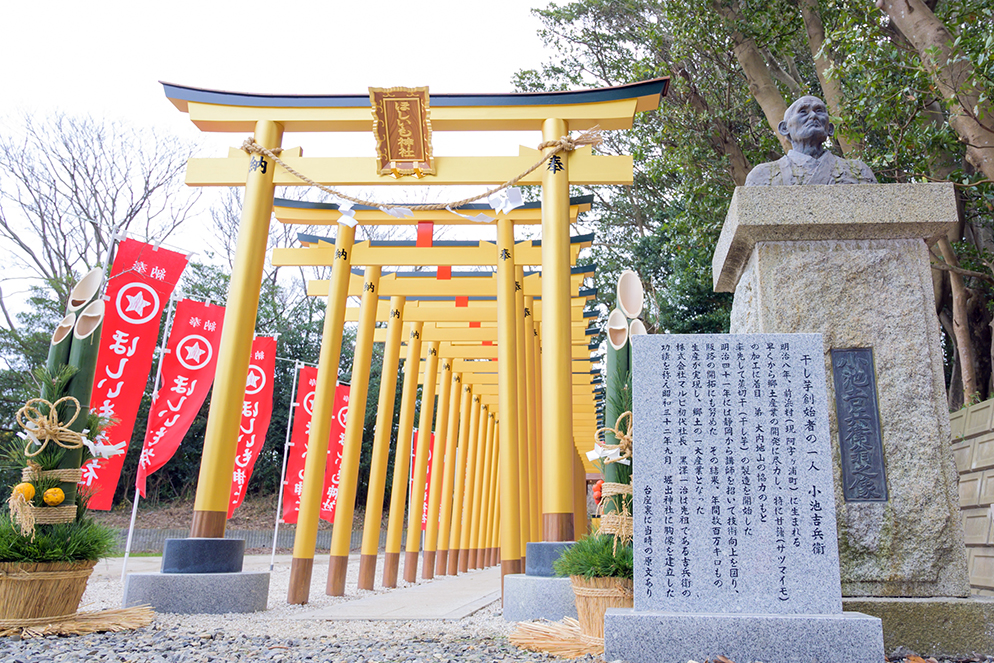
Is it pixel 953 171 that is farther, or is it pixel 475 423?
pixel 475 423

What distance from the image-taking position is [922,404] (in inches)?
133

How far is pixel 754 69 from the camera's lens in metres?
8.98

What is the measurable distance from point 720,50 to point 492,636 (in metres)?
8.60

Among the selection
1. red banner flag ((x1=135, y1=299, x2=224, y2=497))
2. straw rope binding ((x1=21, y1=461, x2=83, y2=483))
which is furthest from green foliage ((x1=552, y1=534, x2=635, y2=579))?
red banner flag ((x1=135, y1=299, x2=224, y2=497))

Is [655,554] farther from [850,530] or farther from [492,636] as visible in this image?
[492,636]

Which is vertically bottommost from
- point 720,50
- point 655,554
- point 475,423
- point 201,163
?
point 655,554

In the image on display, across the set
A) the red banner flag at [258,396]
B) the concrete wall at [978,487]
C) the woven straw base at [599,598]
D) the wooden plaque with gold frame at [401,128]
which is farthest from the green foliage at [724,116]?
the red banner flag at [258,396]

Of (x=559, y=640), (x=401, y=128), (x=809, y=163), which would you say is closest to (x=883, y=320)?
(x=809, y=163)

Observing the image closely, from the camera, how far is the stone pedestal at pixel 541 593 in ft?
16.5

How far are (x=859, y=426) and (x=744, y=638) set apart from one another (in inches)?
52.7

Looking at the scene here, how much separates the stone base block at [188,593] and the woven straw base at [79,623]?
661mm

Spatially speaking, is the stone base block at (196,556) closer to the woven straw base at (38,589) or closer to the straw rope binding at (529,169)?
the woven straw base at (38,589)

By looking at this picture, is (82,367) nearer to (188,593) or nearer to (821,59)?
(188,593)

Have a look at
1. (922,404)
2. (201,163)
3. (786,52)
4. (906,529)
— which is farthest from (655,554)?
(786,52)
